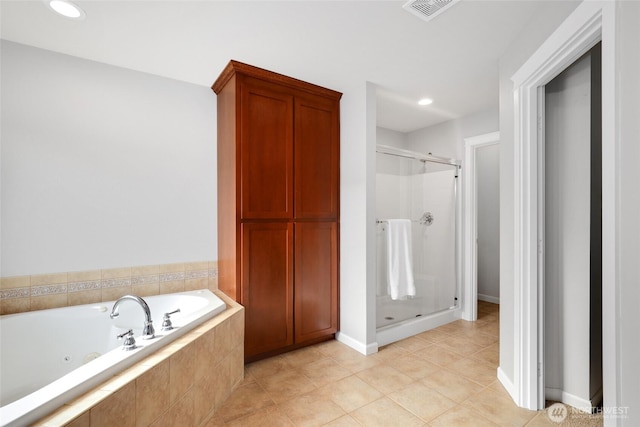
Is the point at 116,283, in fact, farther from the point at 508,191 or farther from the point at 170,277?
the point at 508,191

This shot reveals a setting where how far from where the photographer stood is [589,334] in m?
1.80

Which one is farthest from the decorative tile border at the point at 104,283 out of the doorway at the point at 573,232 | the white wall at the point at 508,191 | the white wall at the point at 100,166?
the doorway at the point at 573,232

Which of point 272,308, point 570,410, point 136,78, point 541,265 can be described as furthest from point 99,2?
point 570,410

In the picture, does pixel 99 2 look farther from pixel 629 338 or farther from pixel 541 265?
pixel 541 265

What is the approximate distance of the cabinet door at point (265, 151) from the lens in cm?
244

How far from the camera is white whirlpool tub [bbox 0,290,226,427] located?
150 cm

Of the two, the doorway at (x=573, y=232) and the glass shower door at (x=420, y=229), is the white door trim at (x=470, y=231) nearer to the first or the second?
the glass shower door at (x=420, y=229)

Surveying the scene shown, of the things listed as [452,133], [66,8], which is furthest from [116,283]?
[452,133]

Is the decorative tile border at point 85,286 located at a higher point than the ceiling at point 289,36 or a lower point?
lower

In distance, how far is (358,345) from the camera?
2.71 metres

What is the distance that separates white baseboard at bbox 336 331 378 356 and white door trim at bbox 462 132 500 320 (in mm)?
1465

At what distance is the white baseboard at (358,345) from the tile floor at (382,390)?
45 millimetres

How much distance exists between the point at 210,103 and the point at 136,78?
577 millimetres

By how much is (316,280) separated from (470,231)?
1899mm
